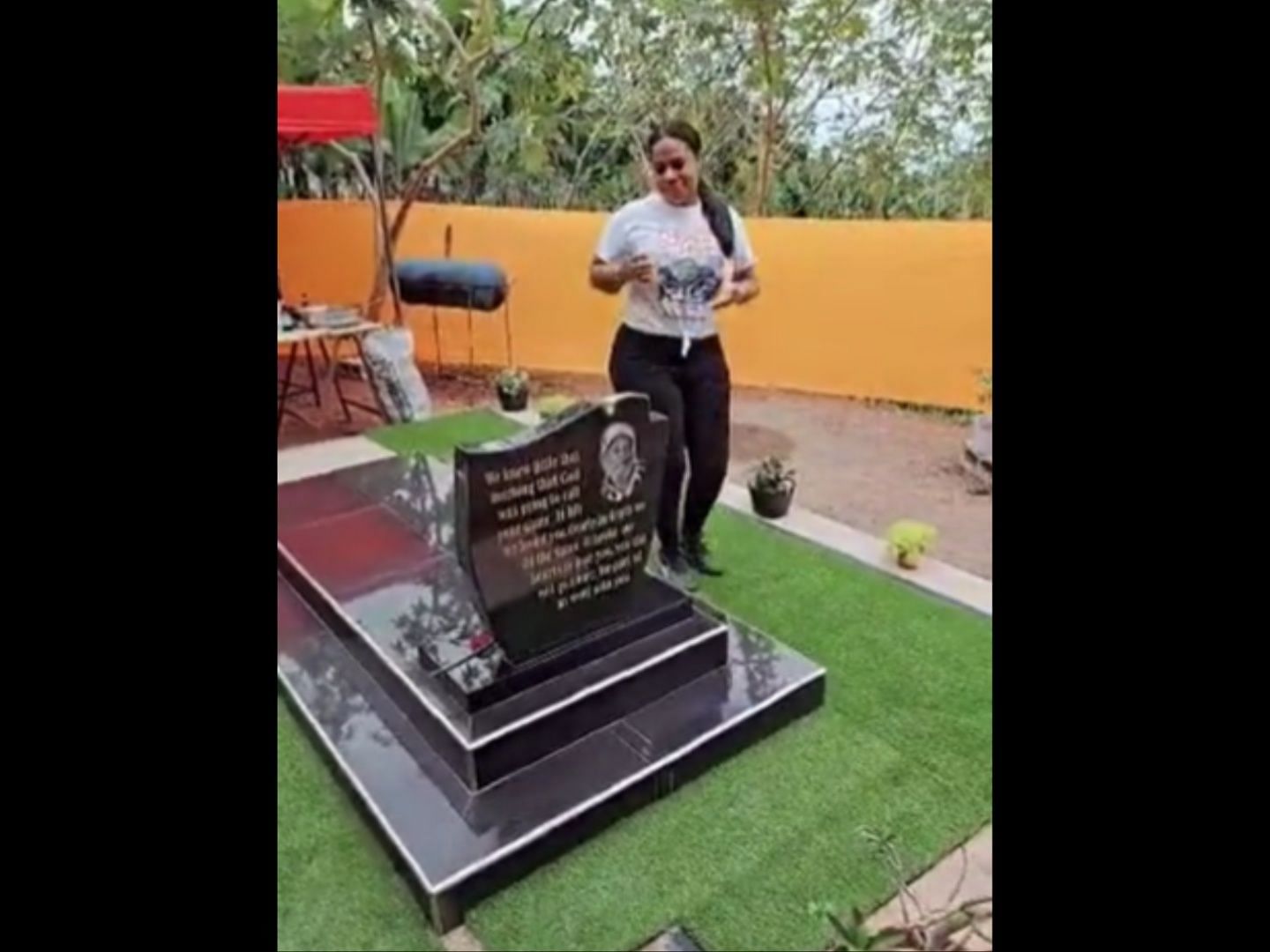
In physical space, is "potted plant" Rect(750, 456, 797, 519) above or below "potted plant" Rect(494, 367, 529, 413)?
below

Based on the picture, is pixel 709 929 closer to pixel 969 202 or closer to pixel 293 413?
pixel 969 202

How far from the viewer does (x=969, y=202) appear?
3.85 ft

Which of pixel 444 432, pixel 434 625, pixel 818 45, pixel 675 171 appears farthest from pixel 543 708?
pixel 818 45

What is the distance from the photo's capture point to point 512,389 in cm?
193

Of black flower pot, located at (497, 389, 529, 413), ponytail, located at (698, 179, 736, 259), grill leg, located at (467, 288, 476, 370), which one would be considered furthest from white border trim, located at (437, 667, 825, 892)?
ponytail, located at (698, 179, 736, 259)

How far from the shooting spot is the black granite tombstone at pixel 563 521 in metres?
1.97

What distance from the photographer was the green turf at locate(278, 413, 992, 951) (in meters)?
1.41

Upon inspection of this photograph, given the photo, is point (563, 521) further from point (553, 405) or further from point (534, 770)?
point (534, 770)

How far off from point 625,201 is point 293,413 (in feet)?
6.43

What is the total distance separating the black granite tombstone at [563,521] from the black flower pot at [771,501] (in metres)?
0.23

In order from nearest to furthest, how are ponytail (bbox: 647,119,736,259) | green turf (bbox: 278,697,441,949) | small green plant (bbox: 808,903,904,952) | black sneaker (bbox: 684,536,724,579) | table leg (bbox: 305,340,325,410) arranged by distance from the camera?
ponytail (bbox: 647,119,736,259) < small green plant (bbox: 808,903,904,952) < green turf (bbox: 278,697,441,949) < black sneaker (bbox: 684,536,724,579) < table leg (bbox: 305,340,325,410)

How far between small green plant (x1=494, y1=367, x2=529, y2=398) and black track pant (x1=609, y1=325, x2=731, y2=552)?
18 centimetres

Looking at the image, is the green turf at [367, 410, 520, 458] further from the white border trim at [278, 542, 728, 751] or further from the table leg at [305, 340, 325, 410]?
the white border trim at [278, 542, 728, 751]
